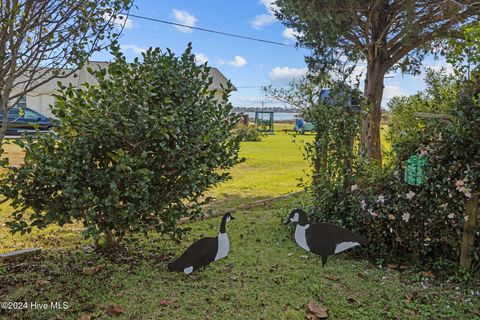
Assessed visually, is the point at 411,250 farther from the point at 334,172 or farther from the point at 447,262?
the point at 334,172

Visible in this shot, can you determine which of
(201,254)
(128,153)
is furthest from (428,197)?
(128,153)

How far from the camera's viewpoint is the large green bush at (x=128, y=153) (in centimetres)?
255

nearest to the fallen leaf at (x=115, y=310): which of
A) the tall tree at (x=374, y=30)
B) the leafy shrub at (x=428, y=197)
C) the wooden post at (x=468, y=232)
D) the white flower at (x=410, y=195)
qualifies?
the leafy shrub at (x=428, y=197)

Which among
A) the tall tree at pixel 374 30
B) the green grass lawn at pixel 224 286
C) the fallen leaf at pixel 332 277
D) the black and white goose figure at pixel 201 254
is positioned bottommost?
the green grass lawn at pixel 224 286

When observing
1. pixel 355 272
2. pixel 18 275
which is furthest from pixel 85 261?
pixel 355 272

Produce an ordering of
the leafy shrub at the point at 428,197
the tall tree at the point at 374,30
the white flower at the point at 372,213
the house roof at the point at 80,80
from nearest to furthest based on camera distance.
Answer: the leafy shrub at the point at 428,197
the white flower at the point at 372,213
the house roof at the point at 80,80
the tall tree at the point at 374,30

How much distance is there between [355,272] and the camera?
9.61ft

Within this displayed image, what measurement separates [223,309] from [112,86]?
5.95 feet

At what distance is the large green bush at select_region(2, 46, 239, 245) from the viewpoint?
2.55 meters

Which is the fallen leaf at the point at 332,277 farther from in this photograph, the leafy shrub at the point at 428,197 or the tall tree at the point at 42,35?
the tall tree at the point at 42,35

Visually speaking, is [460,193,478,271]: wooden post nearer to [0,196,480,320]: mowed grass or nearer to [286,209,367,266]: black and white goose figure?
[0,196,480,320]: mowed grass

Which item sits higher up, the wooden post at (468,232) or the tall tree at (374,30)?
→ the tall tree at (374,30)

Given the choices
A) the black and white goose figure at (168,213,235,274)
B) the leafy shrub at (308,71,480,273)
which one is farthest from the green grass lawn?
the leafy shrub at (308,71,480,273)

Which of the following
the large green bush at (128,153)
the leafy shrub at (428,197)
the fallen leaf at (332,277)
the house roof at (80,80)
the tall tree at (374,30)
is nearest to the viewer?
the large green bush at (128,153)
